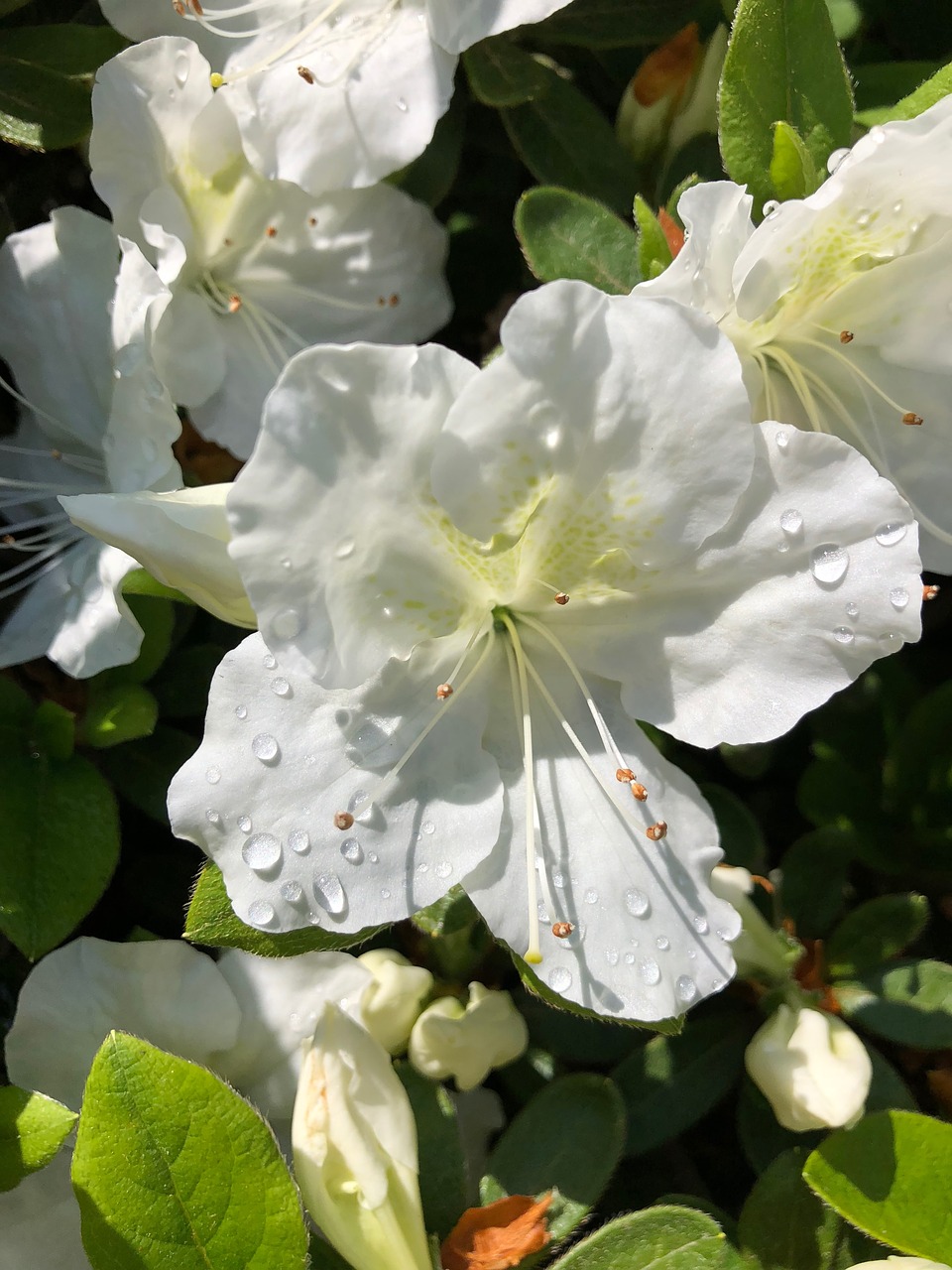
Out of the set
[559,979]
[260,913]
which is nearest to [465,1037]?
[559,979]

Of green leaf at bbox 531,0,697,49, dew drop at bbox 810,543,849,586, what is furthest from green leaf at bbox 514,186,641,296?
dew drop at bbox 810,543,849,586

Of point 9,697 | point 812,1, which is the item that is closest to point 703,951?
point 9,697

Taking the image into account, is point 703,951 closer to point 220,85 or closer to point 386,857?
point 386,857

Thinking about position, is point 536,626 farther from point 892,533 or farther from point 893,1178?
point 893,1178

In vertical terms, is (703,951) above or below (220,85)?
below

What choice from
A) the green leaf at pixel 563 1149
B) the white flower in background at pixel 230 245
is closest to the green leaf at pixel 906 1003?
the green leaf at pixel 563 1149

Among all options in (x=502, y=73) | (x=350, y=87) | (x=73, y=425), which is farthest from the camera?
(x=73, y=425)
